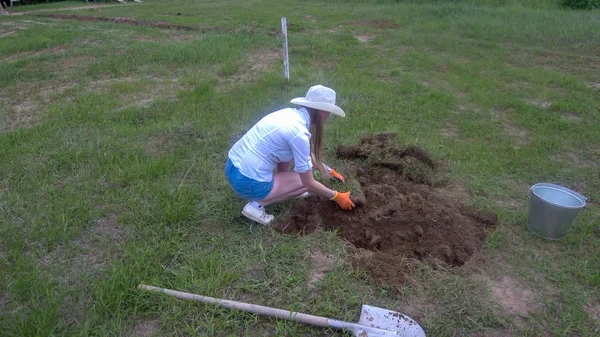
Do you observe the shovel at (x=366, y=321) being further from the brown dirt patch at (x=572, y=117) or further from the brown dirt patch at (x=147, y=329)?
the brown dirt patch at (x=572, y=117)

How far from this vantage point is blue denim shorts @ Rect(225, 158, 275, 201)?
113 inches

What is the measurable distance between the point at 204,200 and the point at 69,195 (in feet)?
3.40

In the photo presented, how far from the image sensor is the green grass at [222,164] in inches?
92.1

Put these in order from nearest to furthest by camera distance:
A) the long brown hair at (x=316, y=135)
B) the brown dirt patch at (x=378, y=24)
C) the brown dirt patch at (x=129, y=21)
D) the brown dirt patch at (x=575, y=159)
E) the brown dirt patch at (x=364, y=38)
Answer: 1. the long brown hair at (x=316, y=135)
2. the brown dirt patch at (x=575, y=159)
3. the brown dirt patch at (x=364, y=38)
4. the brown dirt patch at (x=378, y=24)
5. the brown dirt patch at (x=129, y=21)

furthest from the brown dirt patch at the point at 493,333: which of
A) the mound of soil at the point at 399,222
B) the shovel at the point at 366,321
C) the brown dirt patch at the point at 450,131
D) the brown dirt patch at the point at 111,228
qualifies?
the brown dirt patch at the point at 450,131

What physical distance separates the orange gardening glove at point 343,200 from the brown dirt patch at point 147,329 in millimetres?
1320

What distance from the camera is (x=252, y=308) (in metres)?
2.26

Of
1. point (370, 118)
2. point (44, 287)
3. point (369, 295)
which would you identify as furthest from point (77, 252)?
point (370, 118)

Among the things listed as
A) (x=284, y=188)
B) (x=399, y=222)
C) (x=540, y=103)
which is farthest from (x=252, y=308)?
(x=540, y=103)

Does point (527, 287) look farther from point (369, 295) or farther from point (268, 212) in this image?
point (268, 212)

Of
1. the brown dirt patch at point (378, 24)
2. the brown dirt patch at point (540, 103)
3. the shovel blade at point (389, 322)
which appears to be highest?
the brown dirt patch at point (378, 24)

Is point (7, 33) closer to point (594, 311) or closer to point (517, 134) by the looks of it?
point (517, 134)

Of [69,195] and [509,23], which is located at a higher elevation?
[509,23]

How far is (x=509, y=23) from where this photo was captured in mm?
8969
